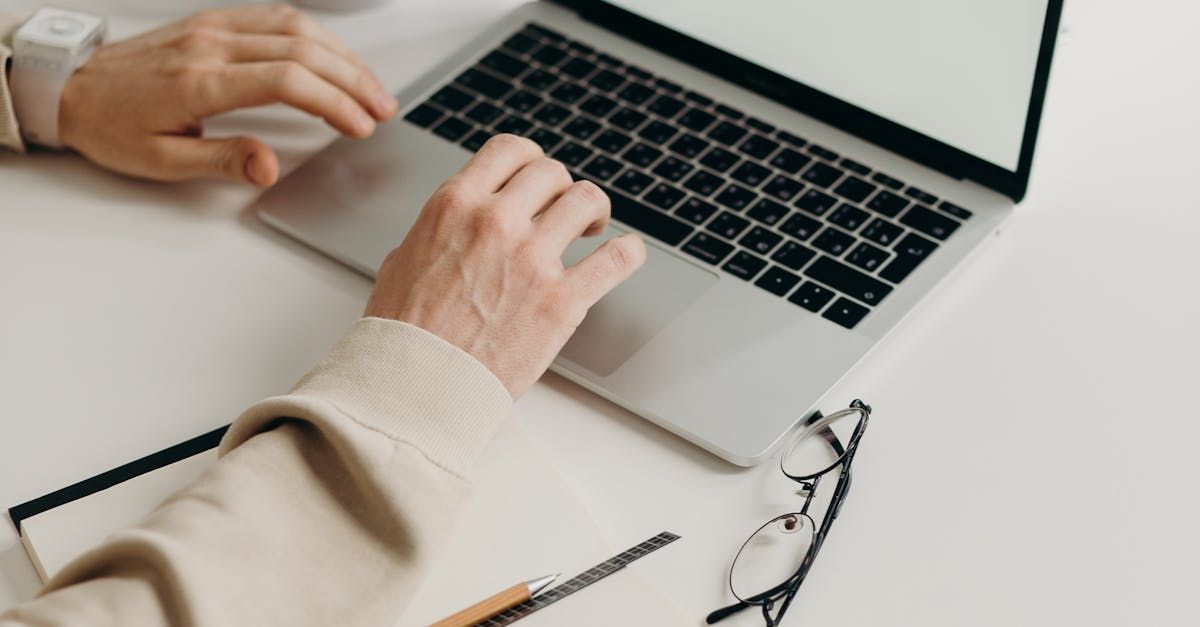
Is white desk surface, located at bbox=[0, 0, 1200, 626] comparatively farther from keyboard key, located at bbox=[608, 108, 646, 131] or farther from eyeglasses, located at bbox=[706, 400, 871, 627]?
keyboard key, located at bbox=[608, 108, 646, 131]

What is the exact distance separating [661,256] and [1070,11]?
51 cm

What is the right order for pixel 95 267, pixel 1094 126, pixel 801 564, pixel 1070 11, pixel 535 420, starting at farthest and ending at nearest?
pixel 1070 11
pixel 1094 126
pixel 95 267
pixel 535 420
pixel 801 564

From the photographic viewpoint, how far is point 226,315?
3.15 ft

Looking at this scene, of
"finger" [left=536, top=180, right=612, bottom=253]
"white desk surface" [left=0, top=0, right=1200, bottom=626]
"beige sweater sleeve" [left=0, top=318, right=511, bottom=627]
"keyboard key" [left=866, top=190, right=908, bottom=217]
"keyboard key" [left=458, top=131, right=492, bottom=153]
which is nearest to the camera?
"beige sweater sleeve" [left=0, top=318, right=511, bottom=627]

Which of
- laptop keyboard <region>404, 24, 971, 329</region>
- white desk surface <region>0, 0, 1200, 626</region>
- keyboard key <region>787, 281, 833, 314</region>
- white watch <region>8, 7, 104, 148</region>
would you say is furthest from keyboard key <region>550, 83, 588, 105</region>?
white watch <region>8, 7, 104, 148</region>

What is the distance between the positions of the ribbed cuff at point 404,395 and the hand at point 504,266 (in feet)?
0.09

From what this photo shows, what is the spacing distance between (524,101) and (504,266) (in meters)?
0.31

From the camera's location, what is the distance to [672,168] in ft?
3.45

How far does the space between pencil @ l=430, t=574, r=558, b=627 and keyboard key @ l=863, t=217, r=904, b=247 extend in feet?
1.27

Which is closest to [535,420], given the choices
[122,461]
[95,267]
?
[122,461]

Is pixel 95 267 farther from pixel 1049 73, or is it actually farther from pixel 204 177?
pixel 1049 73

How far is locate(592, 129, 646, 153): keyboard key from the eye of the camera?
1078 mm

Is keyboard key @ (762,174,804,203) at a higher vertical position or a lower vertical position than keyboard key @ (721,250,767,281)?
higher

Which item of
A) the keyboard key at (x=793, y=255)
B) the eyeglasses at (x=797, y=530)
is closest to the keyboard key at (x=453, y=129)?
the keyboard key at (x=793, y=255)
